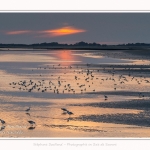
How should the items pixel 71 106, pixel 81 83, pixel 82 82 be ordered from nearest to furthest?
pixel 71 106 < pixel 81 83 < pixel 82 82

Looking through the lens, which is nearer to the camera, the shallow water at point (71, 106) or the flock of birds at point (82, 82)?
the shallow water at point (71, 106)

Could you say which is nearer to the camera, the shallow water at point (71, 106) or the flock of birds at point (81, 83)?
the shallow water at point (71, 106)

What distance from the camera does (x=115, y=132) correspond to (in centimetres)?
1160

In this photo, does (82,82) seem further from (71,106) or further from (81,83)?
(71,106)

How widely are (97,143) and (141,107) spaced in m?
6.13

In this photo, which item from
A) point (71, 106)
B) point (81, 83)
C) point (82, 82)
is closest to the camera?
point (71, 106)

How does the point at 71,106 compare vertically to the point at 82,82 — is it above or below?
below

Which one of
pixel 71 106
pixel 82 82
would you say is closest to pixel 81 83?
pixel 82 82

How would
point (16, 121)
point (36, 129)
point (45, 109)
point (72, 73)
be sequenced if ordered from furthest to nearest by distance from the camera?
point (72, 73) → point (45, 109) → point (16, 121) → point (36, 129)

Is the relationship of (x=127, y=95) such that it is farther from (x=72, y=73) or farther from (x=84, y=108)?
(x=72, y=73)

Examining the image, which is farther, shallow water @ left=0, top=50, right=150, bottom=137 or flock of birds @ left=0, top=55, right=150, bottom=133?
flock of birds @ left=0, top=55, right=150, bottom=133

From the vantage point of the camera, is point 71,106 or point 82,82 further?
point 82,82

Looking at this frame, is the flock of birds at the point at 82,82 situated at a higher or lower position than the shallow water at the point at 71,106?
higher

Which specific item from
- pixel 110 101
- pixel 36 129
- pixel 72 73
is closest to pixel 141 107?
pixel 110 101
